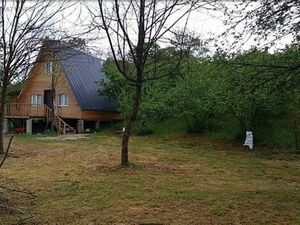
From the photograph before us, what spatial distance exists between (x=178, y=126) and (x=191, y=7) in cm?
1427

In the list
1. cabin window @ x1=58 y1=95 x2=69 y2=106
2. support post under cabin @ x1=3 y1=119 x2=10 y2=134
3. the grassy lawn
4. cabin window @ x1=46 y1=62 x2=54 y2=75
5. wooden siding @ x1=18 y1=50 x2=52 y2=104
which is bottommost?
the grassy lawn

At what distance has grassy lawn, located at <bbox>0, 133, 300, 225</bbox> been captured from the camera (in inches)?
223

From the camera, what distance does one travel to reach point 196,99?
1884 cm

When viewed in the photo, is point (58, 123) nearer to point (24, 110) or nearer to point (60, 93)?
point (60, 93)

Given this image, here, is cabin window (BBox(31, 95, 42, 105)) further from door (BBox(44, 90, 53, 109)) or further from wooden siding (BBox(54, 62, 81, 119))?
wooden siding (BBox(54, 62, 81, 119))

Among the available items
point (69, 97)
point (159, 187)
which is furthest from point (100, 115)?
point (159, 187)

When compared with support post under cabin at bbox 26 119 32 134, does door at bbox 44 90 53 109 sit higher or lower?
higher

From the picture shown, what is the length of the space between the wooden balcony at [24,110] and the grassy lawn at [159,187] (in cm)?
1461

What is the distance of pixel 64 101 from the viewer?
27.6m

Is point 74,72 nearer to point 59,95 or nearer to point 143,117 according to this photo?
point 59,95

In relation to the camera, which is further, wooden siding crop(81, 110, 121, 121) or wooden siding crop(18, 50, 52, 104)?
wooden siding crop(18, 50, 52, 104)

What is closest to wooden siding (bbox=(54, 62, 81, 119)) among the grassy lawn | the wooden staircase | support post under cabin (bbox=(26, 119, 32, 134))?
the wooden staircase

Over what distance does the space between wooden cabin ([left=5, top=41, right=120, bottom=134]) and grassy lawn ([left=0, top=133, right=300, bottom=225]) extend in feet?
41.8

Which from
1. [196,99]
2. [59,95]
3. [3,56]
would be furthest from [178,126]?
[3,56]
